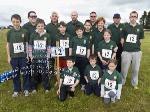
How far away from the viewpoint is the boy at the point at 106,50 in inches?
385

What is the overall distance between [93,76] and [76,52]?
3.02ft

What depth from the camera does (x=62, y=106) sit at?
8.89 m

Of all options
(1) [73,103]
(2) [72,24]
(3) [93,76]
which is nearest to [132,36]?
(3) [93,76]

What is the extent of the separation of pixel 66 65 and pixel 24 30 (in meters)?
1.78

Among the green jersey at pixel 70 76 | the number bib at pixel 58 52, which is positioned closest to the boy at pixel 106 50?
the green jersey at pixel 70 76

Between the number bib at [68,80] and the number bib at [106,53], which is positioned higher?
the number bib at [106,53]

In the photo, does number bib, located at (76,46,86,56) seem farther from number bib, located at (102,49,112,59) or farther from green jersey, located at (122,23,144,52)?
green jersey, located at (122,23,144,52)

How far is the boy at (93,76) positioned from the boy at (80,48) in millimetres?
364

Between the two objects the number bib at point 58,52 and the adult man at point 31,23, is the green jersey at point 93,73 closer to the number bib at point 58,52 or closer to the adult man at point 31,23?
the number bib at point 58,52

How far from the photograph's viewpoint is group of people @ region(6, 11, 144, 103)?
9273mm

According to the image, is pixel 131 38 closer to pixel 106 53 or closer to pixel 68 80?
pixel 106 53

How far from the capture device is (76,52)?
9.97 metres

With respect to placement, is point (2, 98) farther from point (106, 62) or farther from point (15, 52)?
point (106, 62)

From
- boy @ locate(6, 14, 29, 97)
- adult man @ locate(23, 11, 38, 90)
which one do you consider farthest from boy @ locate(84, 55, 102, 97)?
boy @ locate(6, 14, 29, 97)
